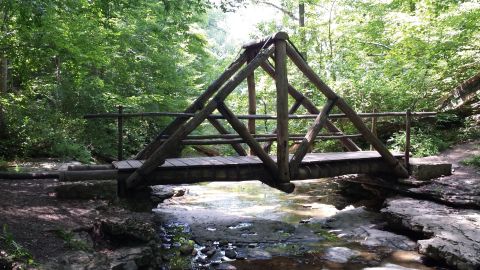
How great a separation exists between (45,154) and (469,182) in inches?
430

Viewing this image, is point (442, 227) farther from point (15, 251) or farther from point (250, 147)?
point (15, 251)

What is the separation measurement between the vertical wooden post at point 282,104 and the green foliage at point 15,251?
4.42m

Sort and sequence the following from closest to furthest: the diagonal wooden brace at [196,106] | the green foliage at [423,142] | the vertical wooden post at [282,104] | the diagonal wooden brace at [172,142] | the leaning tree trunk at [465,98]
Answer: the diagonal wooden brace at [172,142]
the vertical wooden post at [282,104]
the diagonal wooden brace at [196,106]
the green foliage at [423,142]
the leaning tree trunk at [465,98]

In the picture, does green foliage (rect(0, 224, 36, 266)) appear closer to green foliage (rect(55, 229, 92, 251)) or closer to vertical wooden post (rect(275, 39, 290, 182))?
green foliage (rect(55, 229, 92, 251))

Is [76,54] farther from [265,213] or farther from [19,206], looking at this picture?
[265,213]

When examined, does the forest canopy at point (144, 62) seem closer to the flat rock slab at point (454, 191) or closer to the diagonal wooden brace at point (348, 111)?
the diagonal wooden brace at point (348, 111)

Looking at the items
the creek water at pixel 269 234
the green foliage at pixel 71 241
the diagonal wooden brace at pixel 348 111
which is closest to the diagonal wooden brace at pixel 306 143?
the diagonal wooden brace at pixel 348 111

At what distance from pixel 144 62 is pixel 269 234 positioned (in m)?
9.58

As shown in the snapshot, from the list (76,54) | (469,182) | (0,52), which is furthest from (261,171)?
(0,52)

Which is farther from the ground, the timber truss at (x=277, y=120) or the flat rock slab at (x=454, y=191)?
the timber truss at (x=277, y=120)

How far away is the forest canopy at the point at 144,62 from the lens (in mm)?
9367

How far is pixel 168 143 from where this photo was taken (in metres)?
6.18

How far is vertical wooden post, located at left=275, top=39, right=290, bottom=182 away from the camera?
6.85 metres

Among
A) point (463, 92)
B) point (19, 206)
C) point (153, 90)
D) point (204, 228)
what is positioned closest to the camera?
point (19, 206)
